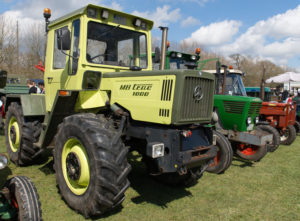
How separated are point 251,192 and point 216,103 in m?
2.52

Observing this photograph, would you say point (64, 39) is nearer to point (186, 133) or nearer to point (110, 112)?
point (110, 112)

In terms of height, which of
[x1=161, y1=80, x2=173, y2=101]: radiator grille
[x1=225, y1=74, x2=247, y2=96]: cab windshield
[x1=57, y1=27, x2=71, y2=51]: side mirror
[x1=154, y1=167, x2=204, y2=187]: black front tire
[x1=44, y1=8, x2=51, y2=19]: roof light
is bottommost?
[x1=154, y1=167, x2=204, y2=187]: black front tire

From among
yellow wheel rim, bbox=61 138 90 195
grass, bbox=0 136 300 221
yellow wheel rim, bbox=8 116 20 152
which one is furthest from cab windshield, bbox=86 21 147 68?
yellow wheel rim, bbox=8 116 20 152

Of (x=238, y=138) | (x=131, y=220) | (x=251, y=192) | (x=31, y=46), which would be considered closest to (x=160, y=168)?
(x=131, y=220)

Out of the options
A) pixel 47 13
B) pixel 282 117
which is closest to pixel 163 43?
pixel 47 13

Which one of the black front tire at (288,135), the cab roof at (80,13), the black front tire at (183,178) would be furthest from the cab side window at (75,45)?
the black front tire at (288,135)

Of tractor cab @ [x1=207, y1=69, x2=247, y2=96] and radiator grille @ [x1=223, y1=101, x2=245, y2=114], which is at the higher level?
tractor cab @ [x1=207, y1=69, x2=247, y2=96]

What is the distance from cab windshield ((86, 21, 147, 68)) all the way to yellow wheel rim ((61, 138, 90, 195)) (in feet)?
4.13

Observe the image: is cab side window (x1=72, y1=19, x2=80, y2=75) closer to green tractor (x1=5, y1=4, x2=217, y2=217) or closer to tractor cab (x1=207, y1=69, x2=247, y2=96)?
green tractor (x1=5, y1=4, x2=217, y2=217)

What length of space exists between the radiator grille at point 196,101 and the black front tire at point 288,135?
6.09 meters

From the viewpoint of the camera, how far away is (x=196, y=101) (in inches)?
138

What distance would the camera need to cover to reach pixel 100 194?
10.0 ft

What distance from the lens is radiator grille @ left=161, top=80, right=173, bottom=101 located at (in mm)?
3225

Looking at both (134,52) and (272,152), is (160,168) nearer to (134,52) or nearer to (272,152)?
(134,52)
